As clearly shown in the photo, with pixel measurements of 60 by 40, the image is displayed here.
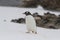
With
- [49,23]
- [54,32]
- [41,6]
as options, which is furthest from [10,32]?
[41,6]

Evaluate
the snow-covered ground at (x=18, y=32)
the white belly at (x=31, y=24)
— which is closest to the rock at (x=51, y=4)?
the snow-covered ground at (x=18, y=32)

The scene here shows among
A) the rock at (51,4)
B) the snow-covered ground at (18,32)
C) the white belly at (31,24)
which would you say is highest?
the rock at (51,4)

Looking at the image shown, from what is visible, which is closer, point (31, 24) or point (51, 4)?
point (31, 24)

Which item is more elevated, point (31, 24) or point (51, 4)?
point (51, 4)

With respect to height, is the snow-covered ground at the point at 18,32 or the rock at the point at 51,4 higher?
the rock at the point at 51,4

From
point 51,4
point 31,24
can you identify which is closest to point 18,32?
point 31,24

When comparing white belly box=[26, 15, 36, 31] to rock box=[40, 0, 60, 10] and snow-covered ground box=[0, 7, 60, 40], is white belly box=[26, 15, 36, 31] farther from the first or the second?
rock box=[40, 0, 60, 10]

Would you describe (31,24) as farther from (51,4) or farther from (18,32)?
(51,4)

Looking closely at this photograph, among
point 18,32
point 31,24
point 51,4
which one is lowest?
point 18,32

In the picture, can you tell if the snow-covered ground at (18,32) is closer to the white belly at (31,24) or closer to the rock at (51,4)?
the white belly at (31,24)

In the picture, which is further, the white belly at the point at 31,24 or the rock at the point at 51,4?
the rock at the point at 51,4

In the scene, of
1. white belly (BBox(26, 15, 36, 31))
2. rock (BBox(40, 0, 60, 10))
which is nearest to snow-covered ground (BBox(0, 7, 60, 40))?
white belly (BBox(26, 15, 36, 31))

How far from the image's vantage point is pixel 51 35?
627 cm

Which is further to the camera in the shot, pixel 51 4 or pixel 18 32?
pixel 51 4
